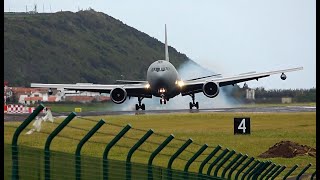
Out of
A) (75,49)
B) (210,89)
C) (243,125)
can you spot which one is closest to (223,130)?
(243,125)

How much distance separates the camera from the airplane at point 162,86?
58.2 meters

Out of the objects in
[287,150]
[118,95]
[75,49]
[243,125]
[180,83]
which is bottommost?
[287,150]

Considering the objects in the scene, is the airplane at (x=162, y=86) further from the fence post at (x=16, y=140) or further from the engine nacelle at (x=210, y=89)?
the fence post at (x=16, y=140)

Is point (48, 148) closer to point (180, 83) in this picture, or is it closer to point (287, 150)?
point (287, 150)

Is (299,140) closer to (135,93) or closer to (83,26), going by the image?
(135,93)

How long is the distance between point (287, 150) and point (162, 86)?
24.9 meters

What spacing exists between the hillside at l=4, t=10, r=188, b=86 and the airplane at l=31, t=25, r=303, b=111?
1.08 metres

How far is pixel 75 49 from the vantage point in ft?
182

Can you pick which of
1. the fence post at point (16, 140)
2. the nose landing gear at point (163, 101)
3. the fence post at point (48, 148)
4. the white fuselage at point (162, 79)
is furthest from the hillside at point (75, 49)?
the fence post at point (16, 140)

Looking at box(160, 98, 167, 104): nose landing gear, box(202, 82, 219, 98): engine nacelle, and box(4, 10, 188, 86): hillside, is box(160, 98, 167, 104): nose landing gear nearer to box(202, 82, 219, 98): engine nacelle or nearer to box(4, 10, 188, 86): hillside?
box(4, 10, 188, 86): hillside

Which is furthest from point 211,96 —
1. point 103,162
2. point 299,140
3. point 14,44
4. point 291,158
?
point 103,162

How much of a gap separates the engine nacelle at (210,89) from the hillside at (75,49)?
465 cm

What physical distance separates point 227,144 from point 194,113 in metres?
17.6

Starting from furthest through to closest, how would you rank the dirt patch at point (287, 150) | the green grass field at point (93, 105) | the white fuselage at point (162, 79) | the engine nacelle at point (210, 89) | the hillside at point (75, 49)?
1. the engine nacelle at point (210, 89)
2. the white fuselage at point (162, 79)
3. the hillside at point (75, 49)
4. the green grass field at point (93, 105)
5. the dirt patch at point (287, 150)
